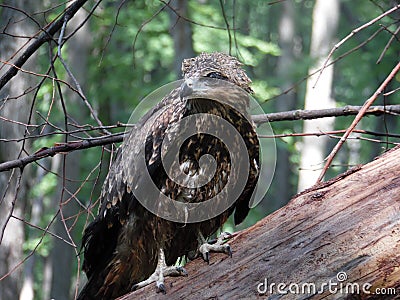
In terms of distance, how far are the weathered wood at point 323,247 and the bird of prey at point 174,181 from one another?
0.65 ft

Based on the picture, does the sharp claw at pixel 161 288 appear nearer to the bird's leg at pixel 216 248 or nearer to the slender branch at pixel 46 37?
Answer: the bird's leg at pixel 216 248

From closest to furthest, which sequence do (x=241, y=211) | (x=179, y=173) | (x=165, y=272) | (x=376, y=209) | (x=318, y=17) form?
1. (x=376, y=209)
2. (x=165, y=272)
3. (x=179, y=173)
4. (x=241, y=211)
5. (x=318, y=17)

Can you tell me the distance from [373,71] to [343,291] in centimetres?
1166

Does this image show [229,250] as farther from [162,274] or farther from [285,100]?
[285,100]

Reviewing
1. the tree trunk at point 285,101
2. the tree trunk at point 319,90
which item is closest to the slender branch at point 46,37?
the tree trunk at point 319,90

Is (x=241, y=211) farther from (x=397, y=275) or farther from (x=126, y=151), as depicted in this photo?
(x=397, y=275)

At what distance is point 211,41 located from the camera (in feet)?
40.0

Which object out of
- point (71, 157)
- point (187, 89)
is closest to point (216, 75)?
point (187, 89)

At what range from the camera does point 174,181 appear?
361cm

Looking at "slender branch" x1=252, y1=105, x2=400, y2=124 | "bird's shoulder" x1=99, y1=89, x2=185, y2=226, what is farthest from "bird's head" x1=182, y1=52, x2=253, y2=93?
"slender branch" x1=252, y1=105, x2=400, y2=124

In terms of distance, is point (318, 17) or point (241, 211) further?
point (318, 17)

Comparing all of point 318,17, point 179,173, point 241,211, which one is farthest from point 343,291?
point 318,17

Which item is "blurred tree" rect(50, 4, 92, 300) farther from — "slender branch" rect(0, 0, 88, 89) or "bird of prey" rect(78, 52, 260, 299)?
"slender branch" rect(0, 0, 88, 89)

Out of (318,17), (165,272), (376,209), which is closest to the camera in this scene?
(376,209)
